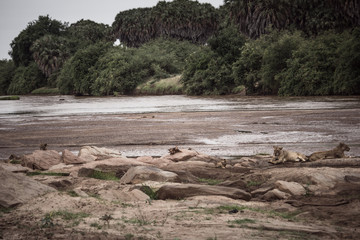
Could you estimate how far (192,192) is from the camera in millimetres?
7598

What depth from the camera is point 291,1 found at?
50.4 metres

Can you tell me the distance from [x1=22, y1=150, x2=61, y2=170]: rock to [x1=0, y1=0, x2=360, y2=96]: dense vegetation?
28001 mm

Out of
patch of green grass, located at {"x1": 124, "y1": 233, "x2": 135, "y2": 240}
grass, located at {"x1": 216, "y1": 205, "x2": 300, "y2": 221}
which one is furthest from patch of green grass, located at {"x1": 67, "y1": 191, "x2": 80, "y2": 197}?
patch of green grass, located at {"x1": 124, "y1": 233, "x2": 135, "y2": 240}

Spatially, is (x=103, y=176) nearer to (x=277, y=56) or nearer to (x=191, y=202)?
(x=191, y=202)

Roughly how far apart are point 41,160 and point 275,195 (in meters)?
6.07

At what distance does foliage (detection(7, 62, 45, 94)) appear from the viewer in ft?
300

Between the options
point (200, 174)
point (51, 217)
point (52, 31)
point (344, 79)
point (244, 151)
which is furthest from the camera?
point (52, 31)

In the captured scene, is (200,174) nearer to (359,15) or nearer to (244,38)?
(359,15)

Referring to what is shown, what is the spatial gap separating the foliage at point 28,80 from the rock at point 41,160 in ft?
276

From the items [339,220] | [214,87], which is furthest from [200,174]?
[214,87]

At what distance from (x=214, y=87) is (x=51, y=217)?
4753 centimetres

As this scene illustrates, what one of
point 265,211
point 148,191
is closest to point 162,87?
point 148,191

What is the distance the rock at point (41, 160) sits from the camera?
10.8m

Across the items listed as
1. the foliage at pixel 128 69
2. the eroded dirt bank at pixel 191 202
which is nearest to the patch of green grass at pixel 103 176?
the eroded dirt bank at pixel 191 202
